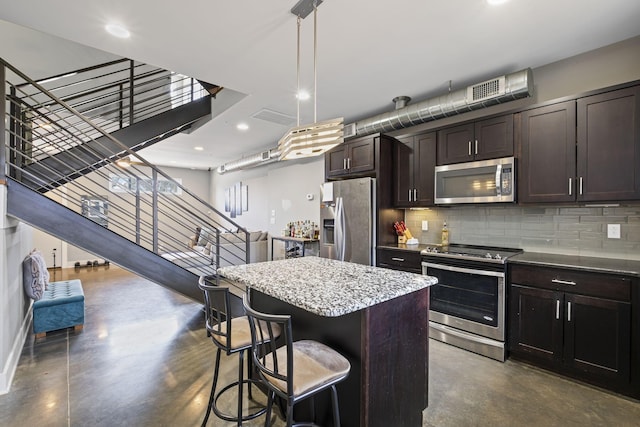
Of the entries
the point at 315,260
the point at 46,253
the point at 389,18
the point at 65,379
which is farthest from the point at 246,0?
the point at 46,253

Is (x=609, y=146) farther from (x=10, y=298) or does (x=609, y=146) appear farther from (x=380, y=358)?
(x=10, y=298)

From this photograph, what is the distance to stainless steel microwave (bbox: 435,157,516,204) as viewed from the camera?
2928mm

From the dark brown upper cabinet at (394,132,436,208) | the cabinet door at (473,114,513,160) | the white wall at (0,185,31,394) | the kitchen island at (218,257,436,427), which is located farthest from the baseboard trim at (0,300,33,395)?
the cabinet door at (473,114,513,160)

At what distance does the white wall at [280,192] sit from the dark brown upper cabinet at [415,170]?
1.94 meters

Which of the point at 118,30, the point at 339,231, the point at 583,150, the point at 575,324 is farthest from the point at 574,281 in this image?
the point at 118,30

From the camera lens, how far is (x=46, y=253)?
23.6ft

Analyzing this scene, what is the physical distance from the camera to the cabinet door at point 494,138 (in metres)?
2.95

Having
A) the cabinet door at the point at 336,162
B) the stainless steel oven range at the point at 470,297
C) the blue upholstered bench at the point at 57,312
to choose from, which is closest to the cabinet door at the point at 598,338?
the stainless steel oven range at the point at 470,297

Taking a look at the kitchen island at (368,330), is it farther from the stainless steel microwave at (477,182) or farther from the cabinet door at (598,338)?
the stainless steel microwave at (477,182)

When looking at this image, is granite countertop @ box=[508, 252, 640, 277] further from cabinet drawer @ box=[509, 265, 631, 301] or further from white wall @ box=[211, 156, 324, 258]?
white wall @ box=[211, 156, 324, 258]

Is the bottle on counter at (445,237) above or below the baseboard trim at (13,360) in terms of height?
above

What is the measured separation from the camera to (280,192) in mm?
6742

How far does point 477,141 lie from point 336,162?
1.92 metres

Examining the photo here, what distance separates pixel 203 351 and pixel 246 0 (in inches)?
123
